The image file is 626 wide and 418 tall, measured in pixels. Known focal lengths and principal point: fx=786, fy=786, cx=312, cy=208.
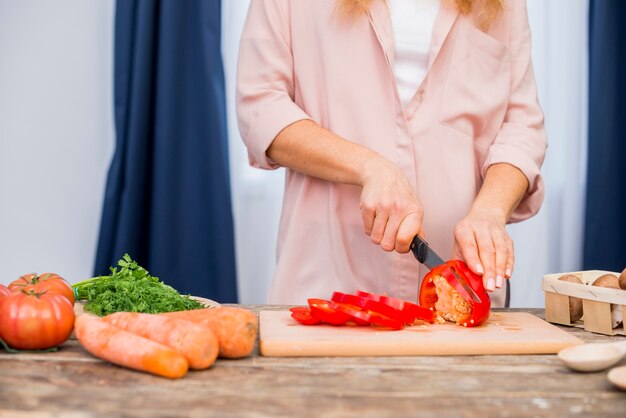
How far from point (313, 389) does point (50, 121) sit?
7.61 ft

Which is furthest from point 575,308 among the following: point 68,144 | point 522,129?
point 68,144

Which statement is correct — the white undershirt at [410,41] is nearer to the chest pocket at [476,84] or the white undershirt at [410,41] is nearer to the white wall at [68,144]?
the chest pocket at [476,84]

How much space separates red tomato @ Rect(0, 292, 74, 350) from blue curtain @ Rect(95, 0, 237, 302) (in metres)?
1.67

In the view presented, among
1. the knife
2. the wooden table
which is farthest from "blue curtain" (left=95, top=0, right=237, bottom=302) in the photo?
the wooden table

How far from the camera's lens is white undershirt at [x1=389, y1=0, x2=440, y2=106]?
1.80m

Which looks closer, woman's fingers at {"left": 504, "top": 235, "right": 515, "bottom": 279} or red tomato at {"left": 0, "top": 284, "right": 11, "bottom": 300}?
red tomato at {"left": 0, "top": 284, "right": 11, "bottom": 300}

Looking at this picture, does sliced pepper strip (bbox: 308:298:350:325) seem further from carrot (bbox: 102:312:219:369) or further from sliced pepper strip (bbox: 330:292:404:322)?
carrot (bbox: 102:312:219:369)

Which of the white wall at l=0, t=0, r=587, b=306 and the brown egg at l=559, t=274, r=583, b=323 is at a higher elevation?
the white wall at l=0, t=0, r=587, b=306

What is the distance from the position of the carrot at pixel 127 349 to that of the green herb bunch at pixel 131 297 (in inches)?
8.0

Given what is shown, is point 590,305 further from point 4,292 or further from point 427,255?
point 4,292

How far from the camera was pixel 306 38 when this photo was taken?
1803 millimetres

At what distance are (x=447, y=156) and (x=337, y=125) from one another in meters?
0.26

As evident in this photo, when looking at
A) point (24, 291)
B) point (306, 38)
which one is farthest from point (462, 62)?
point (24, 291)

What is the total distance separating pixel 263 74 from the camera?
1801 mm
